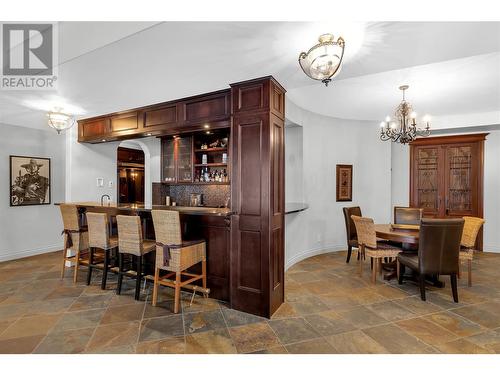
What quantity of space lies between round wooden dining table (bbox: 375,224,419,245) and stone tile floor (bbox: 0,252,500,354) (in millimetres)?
678

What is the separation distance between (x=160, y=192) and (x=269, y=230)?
10.4 ft

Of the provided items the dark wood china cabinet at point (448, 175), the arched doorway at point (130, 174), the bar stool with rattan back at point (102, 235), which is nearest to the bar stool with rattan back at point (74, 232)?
the bar stool with rattan back at point (102, 235)

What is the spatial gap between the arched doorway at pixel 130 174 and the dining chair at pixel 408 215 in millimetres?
7318

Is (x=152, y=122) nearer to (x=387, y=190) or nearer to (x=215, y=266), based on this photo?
(x=215, y=266)

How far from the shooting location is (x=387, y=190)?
543cm

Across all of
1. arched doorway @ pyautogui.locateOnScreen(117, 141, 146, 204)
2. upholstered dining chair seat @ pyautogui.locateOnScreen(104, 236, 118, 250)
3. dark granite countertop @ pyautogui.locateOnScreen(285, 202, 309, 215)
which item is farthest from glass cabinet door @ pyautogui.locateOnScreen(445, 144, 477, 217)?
arched doorway @ pyautogui.locateOnScreen(117, 141, 146, 204)

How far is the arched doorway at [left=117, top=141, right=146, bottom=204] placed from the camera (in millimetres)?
7939

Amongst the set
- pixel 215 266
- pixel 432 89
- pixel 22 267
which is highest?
pixel 432 89

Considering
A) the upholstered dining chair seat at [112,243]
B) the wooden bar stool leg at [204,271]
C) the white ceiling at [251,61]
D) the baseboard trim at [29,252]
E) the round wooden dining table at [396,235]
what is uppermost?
the white ceiling at [251,61]

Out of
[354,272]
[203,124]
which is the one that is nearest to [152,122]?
[203,124]

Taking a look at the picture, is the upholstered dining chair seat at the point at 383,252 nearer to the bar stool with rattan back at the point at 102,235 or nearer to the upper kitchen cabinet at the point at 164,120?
the upper kitchen cabinet at the point at 164,120

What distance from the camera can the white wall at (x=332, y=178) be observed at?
4.60 m

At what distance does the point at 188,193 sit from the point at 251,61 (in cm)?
317
